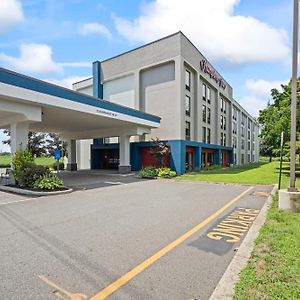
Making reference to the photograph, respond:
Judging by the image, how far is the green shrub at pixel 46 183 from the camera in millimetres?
13211

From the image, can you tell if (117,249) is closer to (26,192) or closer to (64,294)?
(64,294)

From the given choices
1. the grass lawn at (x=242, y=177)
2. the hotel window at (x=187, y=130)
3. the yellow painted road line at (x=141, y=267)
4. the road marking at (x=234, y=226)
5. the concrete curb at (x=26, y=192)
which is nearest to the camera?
the yellow painted road line at (x=141, y=267)

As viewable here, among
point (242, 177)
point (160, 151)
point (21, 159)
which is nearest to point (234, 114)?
point (160, 151)

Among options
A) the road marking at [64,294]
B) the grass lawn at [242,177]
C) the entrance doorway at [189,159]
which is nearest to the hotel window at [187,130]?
the entrance doorway at [189,159]

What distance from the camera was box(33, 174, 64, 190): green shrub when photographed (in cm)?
1321

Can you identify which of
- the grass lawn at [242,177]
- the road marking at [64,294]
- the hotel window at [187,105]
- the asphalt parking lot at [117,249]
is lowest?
the grass lawn at [242,177]

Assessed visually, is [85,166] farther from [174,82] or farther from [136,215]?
[136,215]

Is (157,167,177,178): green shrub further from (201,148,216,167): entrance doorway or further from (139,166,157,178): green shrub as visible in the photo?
(201,148,216,167): entrance doorway

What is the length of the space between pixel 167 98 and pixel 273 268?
81.4ft

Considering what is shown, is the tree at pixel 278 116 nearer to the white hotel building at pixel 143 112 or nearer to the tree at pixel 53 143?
the white hotel building at pixel 143 112

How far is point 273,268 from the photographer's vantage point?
13.2 ft

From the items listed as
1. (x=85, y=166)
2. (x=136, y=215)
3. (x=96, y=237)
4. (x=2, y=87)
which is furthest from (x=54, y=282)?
(x=85, y=166)

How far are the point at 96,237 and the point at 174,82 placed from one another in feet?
75.7

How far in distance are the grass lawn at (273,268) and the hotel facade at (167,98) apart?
65.9 feet
